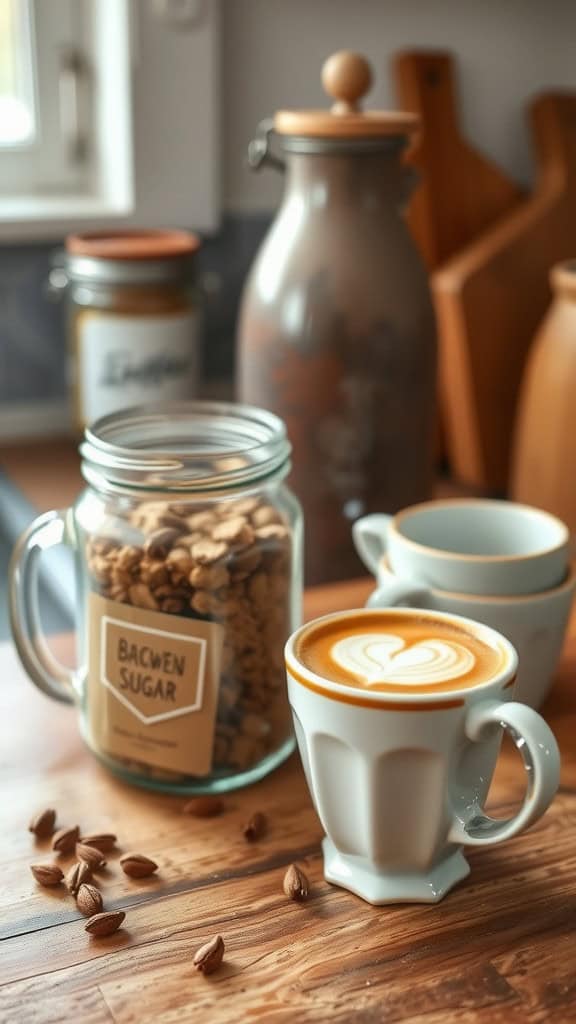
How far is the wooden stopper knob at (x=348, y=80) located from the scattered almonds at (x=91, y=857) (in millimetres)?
547

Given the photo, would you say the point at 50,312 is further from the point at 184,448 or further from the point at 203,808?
the point at 203,808

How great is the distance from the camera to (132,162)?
1.27 m

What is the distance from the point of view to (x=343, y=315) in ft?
2.91

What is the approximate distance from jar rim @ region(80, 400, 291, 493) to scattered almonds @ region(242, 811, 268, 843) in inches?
6.9

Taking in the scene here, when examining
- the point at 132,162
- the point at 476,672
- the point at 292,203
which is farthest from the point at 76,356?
the point at 476,672

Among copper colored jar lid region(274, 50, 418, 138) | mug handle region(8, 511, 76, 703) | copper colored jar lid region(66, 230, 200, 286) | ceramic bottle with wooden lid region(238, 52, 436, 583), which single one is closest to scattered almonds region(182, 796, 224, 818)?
mug handle region(8, 511, 76, 703)

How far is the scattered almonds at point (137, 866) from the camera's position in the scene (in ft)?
2.01

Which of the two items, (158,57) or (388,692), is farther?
(158,57)

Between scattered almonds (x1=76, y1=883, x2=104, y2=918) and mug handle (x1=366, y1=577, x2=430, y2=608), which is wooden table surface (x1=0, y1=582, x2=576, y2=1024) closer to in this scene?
scattered almonds (x1=76, y1=883, x2=104, y2=918)

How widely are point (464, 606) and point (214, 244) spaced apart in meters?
0.73

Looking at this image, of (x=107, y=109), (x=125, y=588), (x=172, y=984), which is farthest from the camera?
(x=107, y=109)

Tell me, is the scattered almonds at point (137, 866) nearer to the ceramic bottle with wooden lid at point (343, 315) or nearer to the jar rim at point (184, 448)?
the jar rim at point (184, 448)

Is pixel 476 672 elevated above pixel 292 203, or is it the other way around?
pixel 292 203

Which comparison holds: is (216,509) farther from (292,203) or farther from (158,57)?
(158,57)
